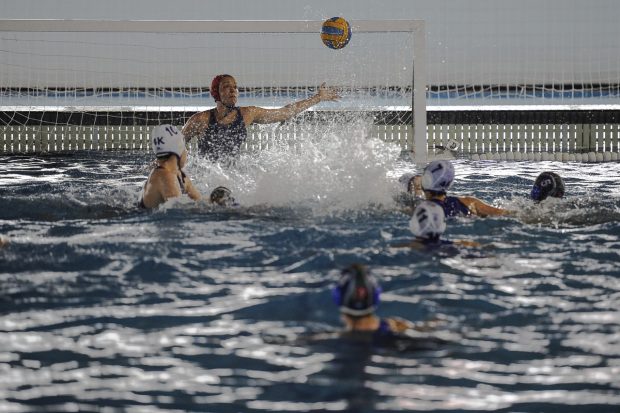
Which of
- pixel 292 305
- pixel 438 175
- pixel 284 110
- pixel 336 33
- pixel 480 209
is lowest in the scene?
pixel 292 305

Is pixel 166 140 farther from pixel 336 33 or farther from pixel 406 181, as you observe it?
pixel 336 33

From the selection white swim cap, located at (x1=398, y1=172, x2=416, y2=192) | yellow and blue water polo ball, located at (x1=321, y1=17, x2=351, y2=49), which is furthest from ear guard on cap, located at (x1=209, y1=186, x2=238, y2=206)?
yellow and blue water polo ball, located at (x1=321, y1=17, x2=351, y2=49)

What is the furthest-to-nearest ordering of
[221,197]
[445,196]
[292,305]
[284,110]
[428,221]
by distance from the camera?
1. [284,110]
2. [221,197]
3. [445,196]
4. [428,221]
5. [292,305]

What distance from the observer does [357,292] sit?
144 inches

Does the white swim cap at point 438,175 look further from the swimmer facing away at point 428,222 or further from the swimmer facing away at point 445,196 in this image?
the swimmer facing away at point 428,222

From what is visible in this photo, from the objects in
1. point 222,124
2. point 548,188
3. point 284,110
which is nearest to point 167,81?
point 284,110

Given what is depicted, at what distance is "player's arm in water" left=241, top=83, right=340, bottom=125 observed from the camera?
9.52m

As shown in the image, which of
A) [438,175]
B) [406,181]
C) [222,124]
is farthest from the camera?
[222,124]

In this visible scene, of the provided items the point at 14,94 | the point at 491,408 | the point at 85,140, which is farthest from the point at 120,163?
the point at 491,408

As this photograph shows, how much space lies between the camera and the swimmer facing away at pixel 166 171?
707 centimetres

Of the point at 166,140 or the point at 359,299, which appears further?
the point at 166,140

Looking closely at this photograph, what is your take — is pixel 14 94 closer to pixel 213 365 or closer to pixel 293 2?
pixel 293 2

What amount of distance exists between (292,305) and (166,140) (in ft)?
9.92

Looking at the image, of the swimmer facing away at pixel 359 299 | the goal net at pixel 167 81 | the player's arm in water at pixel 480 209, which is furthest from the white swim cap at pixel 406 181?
the goal net at pixel 167 81
